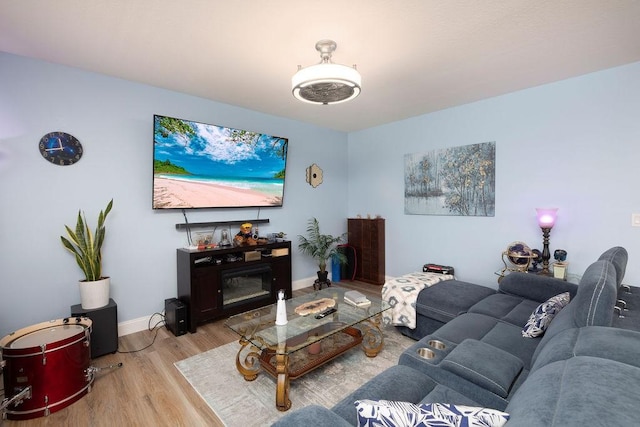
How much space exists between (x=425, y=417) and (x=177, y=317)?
2927 millimetres

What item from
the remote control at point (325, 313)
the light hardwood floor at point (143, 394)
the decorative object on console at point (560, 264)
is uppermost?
the decorative object on console at point (560, 264)

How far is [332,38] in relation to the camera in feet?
7.48

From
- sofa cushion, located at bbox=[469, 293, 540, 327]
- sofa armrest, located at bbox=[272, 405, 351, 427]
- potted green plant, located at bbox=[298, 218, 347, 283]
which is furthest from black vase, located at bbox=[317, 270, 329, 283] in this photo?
sofa armrest, located at bbox=[272, 405, 351, 427]

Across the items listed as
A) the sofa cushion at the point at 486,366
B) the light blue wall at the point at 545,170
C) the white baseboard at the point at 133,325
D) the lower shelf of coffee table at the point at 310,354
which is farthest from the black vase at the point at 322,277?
the sofa cushion at the point at 486,366

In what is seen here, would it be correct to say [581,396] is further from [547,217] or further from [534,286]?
[547,217]

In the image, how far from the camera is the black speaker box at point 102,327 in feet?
8.57

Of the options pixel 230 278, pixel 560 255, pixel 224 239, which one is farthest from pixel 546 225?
pixel 224 239

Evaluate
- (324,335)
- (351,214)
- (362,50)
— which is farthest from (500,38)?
(351,214)

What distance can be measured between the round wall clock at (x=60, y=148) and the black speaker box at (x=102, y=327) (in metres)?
1.41

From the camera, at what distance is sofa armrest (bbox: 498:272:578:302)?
264 cm

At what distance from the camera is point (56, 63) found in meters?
2.73

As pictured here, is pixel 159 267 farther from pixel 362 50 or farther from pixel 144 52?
pixel 362 50

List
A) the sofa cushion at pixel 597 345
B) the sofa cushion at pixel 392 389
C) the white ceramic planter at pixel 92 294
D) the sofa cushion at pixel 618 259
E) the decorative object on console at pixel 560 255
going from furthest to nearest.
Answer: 1. the decorative object on console at pixel 560 255
2. the white ceramic planter at pixel 92 294
3. the sofa cushion at pixel 618 259
4. the sofa cushion at pixel 392 389
5. the sofa cushion at pixel 597 345

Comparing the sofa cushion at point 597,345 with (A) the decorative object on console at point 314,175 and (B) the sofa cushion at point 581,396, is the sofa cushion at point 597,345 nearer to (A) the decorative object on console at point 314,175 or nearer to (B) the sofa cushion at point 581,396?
(B) the sofa cushion at point 581,396
